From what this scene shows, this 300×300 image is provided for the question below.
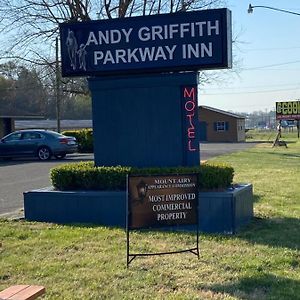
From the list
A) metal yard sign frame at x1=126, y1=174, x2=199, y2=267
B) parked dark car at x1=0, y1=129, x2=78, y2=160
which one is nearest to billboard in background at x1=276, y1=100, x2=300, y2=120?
parked dark car at x1=0, y1=129, x2=78, y2=160

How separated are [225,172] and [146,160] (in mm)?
1459

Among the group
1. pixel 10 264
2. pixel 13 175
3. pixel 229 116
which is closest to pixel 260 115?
pixel 229 116

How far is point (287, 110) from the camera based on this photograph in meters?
45.7

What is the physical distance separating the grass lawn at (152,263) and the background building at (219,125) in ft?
169

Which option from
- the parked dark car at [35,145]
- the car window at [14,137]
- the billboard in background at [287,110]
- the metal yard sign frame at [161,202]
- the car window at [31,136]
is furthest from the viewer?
the billboard in background at [287,110]

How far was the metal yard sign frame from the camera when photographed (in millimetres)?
5785

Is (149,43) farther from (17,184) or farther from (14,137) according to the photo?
(14,137)

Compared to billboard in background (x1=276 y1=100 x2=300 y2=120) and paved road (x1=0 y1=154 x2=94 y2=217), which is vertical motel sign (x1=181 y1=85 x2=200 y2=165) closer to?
paved road (x1=0 y1=154 x2=94 y2=217)

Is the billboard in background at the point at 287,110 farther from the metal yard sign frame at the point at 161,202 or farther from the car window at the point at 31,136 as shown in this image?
the metal yard sign frame at the point at 161,202

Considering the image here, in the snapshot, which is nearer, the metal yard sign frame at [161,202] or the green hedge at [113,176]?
the metal yard sign frame at [161,202]

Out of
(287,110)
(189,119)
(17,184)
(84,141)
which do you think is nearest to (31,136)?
(84,141)

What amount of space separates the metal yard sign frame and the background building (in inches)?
2102

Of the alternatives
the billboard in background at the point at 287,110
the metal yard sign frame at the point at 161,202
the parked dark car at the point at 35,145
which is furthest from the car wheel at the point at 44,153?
the billboard in background at the point at 287,110

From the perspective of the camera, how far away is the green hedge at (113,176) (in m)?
7.80
